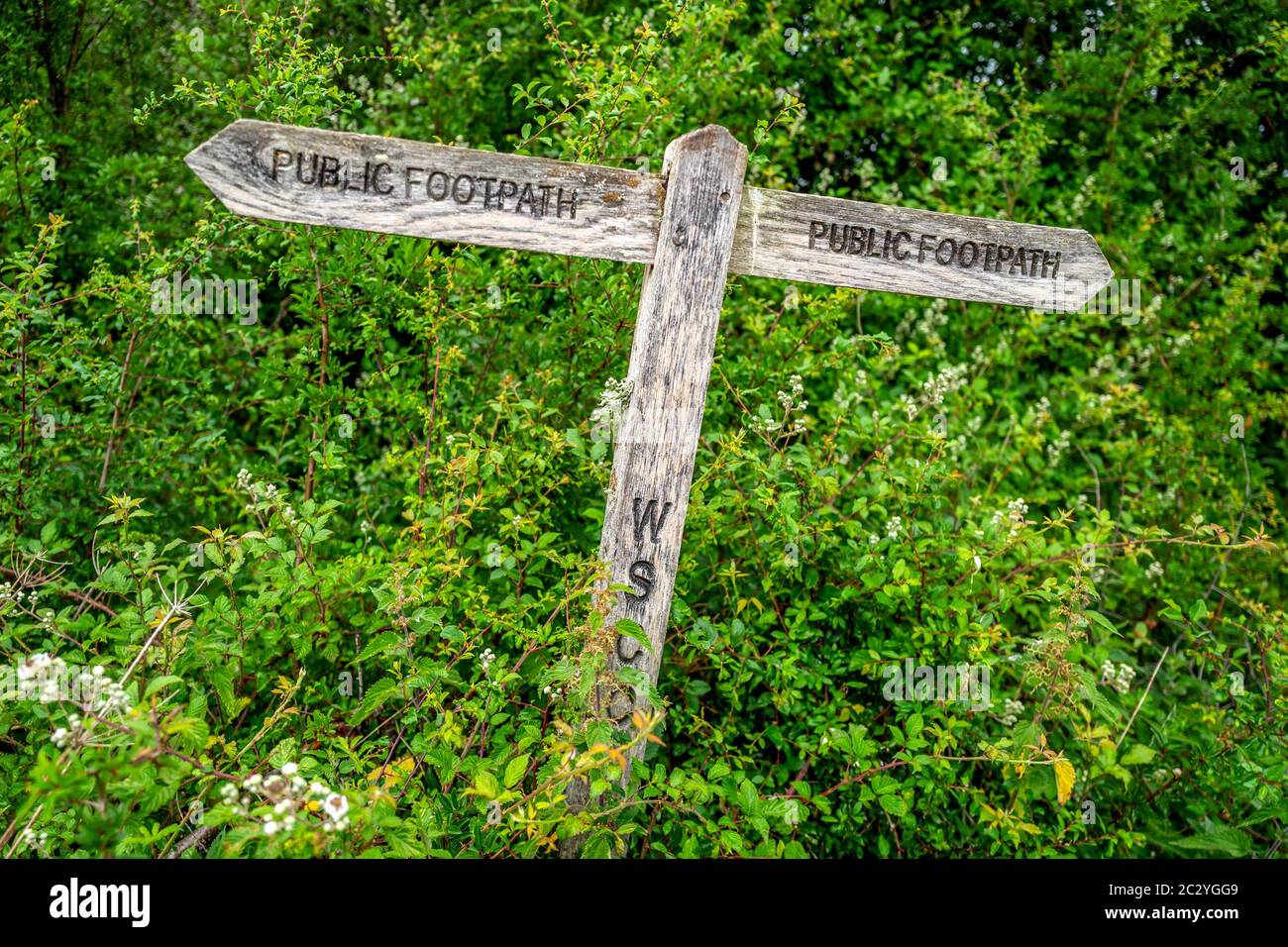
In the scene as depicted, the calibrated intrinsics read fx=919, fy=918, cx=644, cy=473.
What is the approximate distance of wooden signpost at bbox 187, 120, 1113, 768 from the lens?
207 centimetres

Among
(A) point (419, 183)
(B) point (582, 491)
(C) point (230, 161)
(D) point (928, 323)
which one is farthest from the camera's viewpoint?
(D) point (928, 323)

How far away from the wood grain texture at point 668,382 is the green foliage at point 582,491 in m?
0.16

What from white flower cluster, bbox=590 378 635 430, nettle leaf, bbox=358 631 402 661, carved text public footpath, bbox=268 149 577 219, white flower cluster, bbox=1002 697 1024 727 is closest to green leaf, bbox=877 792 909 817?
white flower cluster, bbox=1002 697 1024 727

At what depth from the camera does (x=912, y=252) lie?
2.41 m

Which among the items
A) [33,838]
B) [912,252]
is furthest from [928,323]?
[33,838]

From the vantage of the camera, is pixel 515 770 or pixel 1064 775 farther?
pixel 1064 775

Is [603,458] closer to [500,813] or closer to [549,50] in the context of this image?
[500,813]

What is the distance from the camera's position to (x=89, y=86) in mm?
3852

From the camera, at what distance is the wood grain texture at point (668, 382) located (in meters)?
2.22

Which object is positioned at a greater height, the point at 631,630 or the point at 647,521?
the point at 647,521

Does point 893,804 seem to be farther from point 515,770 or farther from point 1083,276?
point 1083,276

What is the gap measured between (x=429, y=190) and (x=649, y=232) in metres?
0.53

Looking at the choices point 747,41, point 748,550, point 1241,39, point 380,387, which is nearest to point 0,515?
point 380,387

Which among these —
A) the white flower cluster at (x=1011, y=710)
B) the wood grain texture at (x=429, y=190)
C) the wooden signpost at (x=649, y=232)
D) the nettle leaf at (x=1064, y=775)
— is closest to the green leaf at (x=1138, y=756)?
the white flower cluster at (x=1011, y=710)
